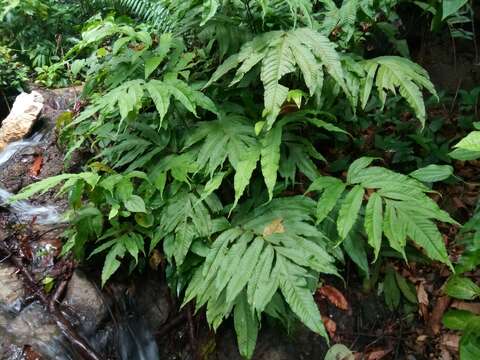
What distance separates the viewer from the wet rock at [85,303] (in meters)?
2.34

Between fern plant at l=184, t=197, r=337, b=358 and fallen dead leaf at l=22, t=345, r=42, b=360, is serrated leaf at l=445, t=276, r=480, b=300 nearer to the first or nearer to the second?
fern plant at l=184, t=197, r=337, b=358

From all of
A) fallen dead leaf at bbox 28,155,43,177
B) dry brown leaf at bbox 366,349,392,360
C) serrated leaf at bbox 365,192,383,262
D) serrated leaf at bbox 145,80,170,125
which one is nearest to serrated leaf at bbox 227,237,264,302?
serrated leaf at bbox 365,192,383,262

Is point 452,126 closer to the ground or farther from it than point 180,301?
farther from it

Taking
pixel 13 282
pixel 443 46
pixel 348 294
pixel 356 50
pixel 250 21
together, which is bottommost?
pixel 348 294

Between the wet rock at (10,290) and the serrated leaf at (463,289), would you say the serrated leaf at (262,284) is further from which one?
the wet rock at (10,290)

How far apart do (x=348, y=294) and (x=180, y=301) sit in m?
0.98

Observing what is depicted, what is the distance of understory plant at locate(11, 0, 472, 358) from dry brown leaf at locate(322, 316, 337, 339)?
11.5 inches

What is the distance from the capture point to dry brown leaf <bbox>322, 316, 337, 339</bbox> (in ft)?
7.56

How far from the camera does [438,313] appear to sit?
7.41 feet

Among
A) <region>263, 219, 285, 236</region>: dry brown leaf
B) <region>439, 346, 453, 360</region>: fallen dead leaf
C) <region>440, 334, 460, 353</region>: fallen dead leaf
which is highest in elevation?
<region>263, 219, 285, 236</region>: dry brown leaf

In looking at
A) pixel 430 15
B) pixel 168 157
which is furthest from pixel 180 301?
pixel 430 15

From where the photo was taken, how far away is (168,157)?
2.33 meters

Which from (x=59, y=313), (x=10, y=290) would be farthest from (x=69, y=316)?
(x=10, y=290)

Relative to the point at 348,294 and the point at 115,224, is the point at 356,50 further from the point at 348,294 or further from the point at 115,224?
the point at 115,224
